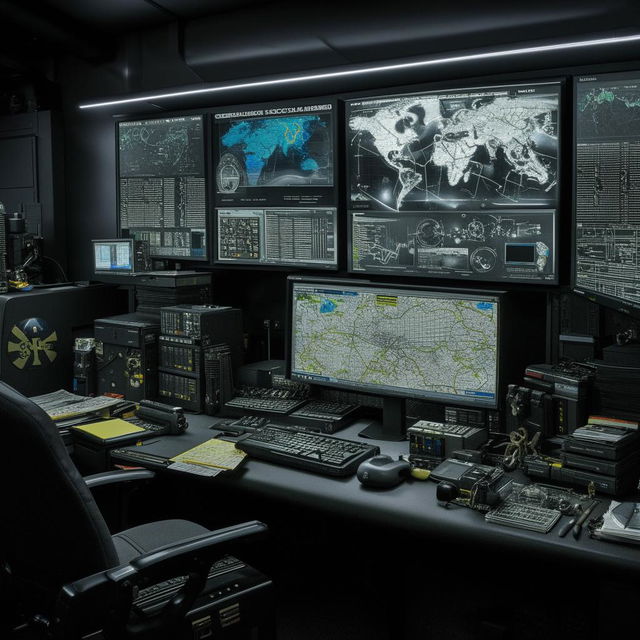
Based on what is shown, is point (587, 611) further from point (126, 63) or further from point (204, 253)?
point (126, 63)

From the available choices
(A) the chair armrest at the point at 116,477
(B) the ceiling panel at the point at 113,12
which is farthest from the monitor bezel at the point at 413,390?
(B) the ceiling panel at the point at 113,12

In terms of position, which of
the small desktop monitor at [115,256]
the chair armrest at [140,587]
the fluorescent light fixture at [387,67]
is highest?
the fluorescent light fixture at [387,67]

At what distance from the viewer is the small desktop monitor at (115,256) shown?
10.6 ft

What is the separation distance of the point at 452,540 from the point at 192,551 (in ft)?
2.14

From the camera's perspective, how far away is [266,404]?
2.74m

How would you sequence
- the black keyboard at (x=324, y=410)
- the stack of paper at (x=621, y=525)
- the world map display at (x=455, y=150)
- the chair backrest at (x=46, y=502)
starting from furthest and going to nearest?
the black keyboard at (x=324, y=410), the world map display at (x=455, y=150), the stack of paper at (x=621, y=525), the chair backrest at (x=46, y=502)

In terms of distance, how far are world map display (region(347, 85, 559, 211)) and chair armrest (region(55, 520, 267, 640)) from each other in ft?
4.66

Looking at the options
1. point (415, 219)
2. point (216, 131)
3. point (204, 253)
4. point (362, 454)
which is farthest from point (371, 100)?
point (362, 454)

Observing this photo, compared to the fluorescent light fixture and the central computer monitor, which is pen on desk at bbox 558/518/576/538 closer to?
the central computer monitor

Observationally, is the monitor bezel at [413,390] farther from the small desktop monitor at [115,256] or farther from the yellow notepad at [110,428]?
the small desktop monitor at [115,256]

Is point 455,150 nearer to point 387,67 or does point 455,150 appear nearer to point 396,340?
point 387,67

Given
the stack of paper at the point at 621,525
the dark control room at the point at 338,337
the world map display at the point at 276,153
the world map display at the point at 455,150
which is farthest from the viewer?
the world map display at the point at 276,153

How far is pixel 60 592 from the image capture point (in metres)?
1.54

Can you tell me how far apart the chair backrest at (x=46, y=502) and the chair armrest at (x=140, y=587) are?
0.17 ft
